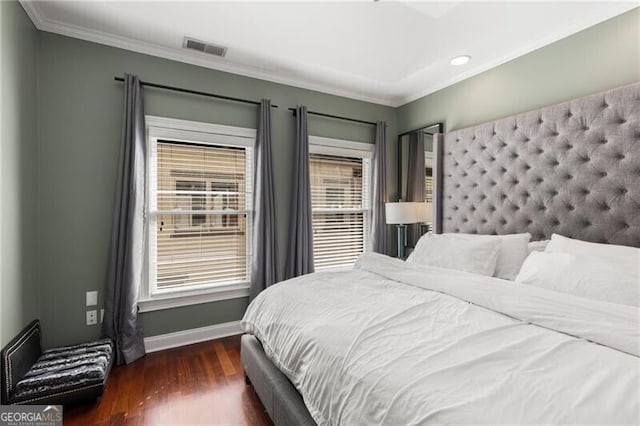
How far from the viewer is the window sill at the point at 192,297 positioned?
273cm

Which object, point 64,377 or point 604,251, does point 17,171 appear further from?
point 604,251

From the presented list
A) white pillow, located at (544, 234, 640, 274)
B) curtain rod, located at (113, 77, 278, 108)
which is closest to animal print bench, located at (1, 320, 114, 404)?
curtain rod, located at (113, 77, 278, 108)

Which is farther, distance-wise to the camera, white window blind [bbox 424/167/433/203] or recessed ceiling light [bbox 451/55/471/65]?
white window blind [bbox 424/167/433/203]

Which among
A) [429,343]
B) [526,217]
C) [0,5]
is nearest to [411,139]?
[526,217]

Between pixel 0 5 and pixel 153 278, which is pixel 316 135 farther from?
pixel 0 5

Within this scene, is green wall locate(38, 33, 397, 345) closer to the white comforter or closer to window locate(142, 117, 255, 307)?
window locate(142, 117, 255, 307)

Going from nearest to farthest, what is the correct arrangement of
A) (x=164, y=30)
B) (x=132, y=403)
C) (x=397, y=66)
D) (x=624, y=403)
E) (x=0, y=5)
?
1. (x=624, y=403)
2. (x=0, y=5)
3. (x=132, y=403)
4. (x=164, y=30)
5. (x=397, y=66)

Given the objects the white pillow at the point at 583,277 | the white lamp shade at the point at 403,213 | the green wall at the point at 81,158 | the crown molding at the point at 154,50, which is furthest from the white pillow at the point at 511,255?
the green wall at the point at 81,158

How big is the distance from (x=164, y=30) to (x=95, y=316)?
2412 millimetres

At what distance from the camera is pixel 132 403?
200 cm

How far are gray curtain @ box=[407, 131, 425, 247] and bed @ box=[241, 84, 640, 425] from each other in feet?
2.39

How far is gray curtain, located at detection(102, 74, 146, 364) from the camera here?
2.50 meters

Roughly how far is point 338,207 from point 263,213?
41.9 inches

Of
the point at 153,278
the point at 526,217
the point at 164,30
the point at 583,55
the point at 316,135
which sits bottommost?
the point at 153,278
